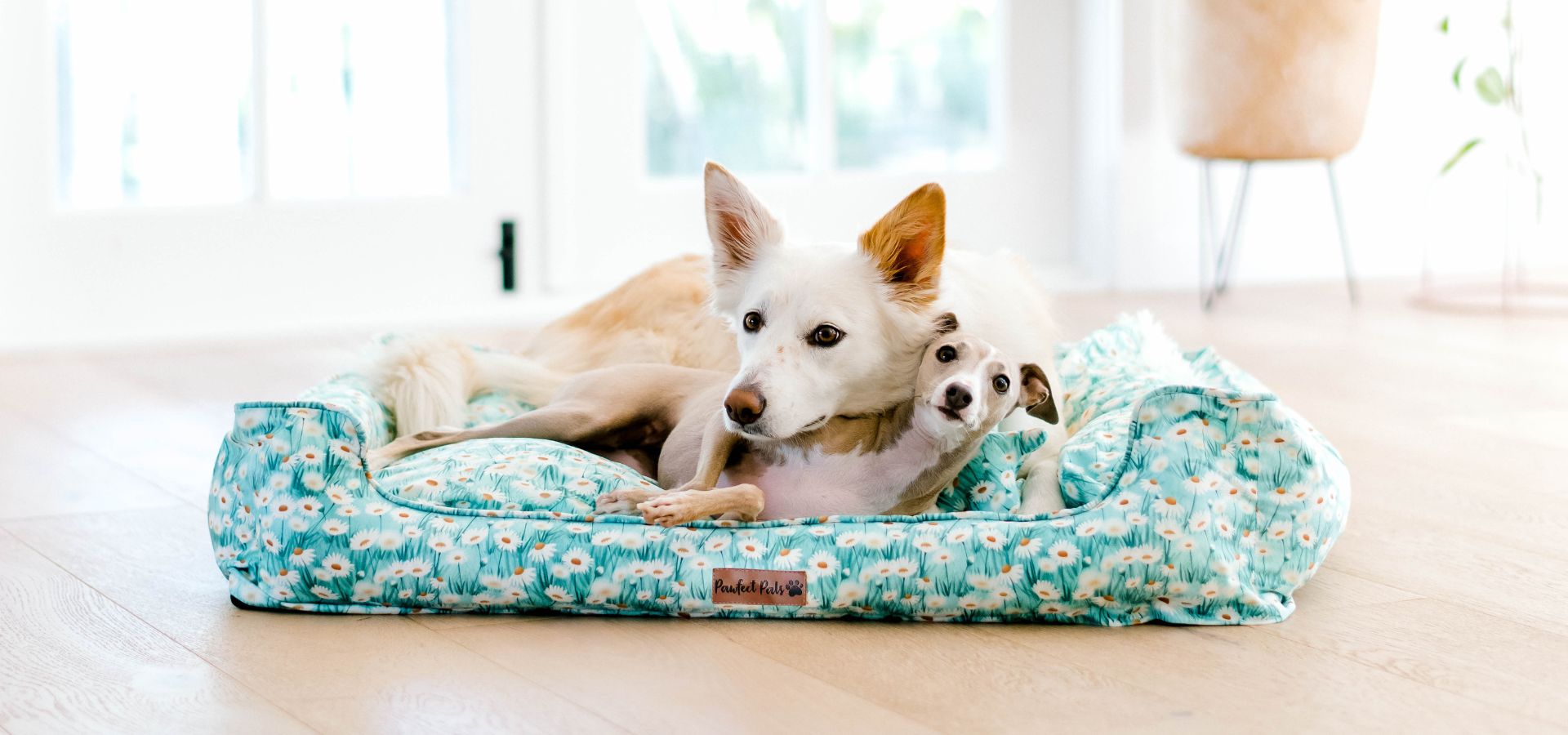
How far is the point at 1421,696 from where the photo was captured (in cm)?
150

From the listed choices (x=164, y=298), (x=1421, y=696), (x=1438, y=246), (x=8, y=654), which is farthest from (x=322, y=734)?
(x=1438, y=246)

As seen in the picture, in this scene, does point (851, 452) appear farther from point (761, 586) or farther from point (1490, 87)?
point (1490, 87)

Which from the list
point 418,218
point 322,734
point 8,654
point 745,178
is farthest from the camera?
point 745,178

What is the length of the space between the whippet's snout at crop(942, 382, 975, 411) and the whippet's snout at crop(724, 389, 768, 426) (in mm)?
190

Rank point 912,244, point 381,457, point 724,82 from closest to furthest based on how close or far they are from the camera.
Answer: point 912,244 < point 381,457 < point 724,82

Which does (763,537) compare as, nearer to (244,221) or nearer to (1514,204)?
(244,221)

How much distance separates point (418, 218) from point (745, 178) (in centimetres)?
85

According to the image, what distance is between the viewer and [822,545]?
1686 millimetres

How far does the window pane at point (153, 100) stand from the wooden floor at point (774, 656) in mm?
1361

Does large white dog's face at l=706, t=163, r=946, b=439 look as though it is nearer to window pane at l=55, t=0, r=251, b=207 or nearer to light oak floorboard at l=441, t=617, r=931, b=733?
light oak floorboard at l=441, t=617, r=931, b=733

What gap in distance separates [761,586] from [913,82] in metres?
2.90

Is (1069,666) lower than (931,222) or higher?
lower

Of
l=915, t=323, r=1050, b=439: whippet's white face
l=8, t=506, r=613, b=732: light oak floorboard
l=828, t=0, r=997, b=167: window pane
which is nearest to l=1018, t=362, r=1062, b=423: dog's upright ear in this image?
l=915, t=323, r=1050, b=439: whippet's white face

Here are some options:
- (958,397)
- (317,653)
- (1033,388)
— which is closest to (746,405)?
(958,397)
